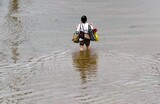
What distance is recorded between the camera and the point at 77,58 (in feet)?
45.6

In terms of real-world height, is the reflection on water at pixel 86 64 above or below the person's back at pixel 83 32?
below

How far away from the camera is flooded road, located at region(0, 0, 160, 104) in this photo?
380 inches

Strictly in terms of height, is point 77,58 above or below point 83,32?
below

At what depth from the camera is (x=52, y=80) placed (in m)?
11.1

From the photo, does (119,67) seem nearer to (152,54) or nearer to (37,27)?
(152,54)

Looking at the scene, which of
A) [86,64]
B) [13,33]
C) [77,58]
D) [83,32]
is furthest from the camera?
[13,33]

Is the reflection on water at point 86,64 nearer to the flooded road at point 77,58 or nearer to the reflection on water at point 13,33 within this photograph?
the flooded road at point 77,58

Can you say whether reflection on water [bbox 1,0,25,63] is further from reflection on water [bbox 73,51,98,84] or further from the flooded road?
reflection on water [bbox 73,51,98,84]

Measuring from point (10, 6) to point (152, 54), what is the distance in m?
15.2

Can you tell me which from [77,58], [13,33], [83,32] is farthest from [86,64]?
[13,33]

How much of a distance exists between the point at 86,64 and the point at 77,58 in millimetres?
999

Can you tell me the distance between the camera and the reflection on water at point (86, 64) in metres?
11.5

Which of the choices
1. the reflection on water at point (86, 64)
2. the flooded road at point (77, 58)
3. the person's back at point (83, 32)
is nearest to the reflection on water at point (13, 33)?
the flooded road at point (77, 58)

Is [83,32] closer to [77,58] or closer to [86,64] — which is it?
[77,58]
